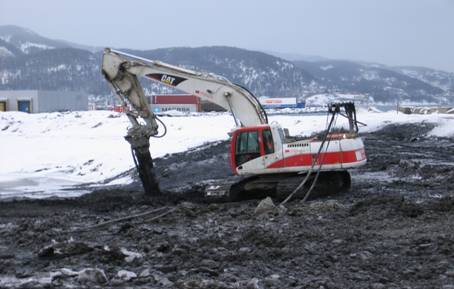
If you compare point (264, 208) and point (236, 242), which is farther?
point (264, 208)

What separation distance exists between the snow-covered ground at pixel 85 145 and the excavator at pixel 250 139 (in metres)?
5.00

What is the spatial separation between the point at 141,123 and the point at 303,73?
550ft

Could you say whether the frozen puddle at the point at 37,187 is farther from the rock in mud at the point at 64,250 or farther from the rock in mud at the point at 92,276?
the rock in mud at the point at 92,276

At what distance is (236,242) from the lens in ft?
33.3

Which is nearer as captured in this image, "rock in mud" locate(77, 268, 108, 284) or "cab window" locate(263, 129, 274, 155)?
"rock in mud" locate(77, 268, 108, 284)

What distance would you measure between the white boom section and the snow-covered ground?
16.6 ft

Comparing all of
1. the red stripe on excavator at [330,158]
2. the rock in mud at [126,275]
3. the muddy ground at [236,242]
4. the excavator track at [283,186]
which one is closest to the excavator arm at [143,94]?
the muddy ground at [236,242]

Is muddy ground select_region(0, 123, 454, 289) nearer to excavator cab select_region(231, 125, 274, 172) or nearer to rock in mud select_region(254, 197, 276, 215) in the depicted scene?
rock in mud select_region(254, 197, 276, 215)

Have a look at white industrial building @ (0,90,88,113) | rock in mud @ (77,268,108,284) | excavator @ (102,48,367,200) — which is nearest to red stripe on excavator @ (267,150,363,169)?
excavator @ (102,48,367,200)

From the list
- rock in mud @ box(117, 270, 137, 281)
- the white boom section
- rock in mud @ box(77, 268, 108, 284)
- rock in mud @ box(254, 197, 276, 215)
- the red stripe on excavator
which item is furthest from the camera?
the white boom section

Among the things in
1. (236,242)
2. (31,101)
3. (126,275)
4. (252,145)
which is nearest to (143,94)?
(252,145)

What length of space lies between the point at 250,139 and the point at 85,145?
23.7 metres

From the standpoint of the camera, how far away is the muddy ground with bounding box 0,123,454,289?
7.89 m

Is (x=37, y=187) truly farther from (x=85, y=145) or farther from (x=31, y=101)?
(x=31, y=101)
